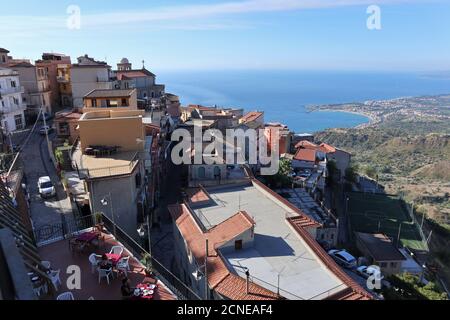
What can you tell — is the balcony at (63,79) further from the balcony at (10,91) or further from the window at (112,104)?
the window at (112,104)

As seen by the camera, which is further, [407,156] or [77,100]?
[407,156]

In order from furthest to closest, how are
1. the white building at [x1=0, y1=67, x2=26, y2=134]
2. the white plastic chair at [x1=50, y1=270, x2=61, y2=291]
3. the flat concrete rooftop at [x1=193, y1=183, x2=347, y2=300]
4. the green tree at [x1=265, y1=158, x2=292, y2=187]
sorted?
the white building at [x1=0, y1=67, x2=26, y2=134] → the green tree at [x1=265, y1=158, x2=292, y2=187] → the flat concrete rooftop at [x1=193, y1=183, x2=347, y2=300] → the white plastic chair at [x1=50, y1=270, x2=61, y2=291]

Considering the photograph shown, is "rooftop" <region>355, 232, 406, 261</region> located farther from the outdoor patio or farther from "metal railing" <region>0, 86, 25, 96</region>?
"metal railing" <region>0, 86, 25, 96</region>

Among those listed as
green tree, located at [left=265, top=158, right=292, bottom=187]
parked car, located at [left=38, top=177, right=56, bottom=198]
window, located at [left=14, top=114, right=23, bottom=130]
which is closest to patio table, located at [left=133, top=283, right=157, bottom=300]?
parked car, located at [left=38, top=177, right=56, bottom=198]

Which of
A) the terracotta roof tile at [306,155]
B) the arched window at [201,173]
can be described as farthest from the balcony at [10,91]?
the terracotta roof tile at [306,155]

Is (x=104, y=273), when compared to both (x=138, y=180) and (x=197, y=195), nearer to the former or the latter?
(x=138, y=180)
